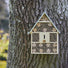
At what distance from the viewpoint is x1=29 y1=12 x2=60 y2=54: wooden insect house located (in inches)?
67.0

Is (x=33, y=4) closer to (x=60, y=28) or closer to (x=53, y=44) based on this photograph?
(x=60, y=28)

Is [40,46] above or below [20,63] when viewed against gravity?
above

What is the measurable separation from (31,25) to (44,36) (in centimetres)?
27

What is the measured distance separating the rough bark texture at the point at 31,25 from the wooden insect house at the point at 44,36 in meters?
0.15

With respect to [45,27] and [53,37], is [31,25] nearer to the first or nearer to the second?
[45,27]

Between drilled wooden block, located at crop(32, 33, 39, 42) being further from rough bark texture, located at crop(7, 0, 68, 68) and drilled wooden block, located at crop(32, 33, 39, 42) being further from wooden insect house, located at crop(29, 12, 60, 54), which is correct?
rough bark texture, located at crop(7, 0, 68, 68)

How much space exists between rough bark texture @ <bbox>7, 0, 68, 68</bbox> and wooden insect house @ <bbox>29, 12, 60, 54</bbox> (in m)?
0.15

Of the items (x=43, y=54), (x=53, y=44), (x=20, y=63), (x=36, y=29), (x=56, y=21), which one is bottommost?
(x=20, y=63)

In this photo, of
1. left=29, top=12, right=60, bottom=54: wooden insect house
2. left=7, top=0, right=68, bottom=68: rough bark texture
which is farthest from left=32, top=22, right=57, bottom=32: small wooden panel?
left=7, top=0, right=68, bottom=68: rough bark texture

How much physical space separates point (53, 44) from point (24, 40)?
1.33 ft

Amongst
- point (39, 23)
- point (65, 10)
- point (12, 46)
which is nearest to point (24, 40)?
point (12, 46)

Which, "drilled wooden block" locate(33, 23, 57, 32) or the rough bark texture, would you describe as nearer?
"drilled wooden block" locate(33, 23, 57, 32)

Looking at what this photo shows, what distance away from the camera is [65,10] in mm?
1918

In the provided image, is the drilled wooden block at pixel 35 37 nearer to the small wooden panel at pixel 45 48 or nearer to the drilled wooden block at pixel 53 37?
the small wooden panel at pixel 45 48
